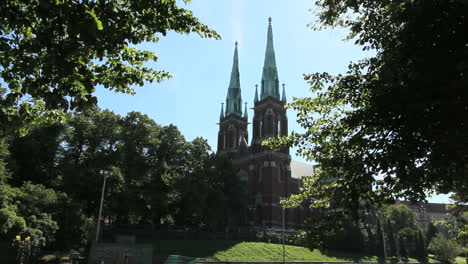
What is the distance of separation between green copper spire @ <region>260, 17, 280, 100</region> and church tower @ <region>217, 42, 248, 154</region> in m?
10.2

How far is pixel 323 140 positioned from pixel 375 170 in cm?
245

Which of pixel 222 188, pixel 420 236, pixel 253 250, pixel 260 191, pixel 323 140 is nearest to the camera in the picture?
pixel 323 140

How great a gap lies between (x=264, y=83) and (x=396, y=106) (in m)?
55.1

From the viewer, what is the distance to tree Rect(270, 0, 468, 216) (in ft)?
25.3

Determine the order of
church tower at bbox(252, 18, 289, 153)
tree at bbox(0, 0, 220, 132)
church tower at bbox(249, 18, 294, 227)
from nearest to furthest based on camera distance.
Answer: tree at bbox(0, 0, 220, 132) < church tower at bbox(249, 18, 294, 227) < church tower at bbox(252, 18, 289, 153)

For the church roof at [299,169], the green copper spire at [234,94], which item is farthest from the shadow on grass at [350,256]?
the green copper spire at [234,94]

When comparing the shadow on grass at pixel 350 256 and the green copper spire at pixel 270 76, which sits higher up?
the green copper spire at pixel 270 76

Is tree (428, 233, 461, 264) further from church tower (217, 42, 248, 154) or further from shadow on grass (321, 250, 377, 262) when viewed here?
church tower (217, 42, 248, 154)

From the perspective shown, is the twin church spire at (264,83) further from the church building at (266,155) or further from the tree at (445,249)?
the tree at (445,249)

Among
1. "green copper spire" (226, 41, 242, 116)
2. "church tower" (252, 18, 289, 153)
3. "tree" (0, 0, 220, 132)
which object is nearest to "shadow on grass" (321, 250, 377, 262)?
"church tower" (252, 18, 289, 153)

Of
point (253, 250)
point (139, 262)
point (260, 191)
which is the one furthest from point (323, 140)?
point (260, 191)

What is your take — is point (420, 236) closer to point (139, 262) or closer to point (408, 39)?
point (139, 262)

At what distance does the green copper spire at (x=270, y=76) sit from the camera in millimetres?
61562

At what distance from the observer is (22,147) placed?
3316 cm
